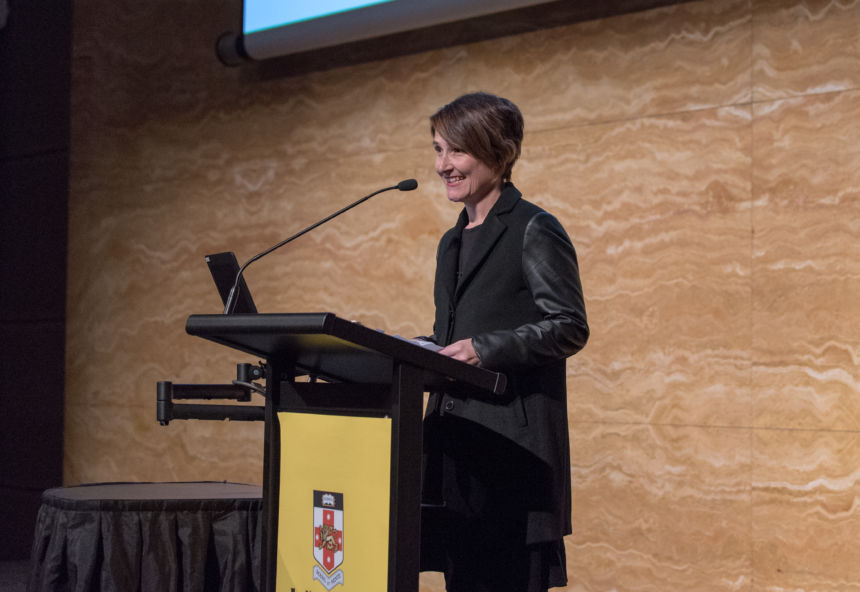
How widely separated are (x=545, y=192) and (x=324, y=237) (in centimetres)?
102

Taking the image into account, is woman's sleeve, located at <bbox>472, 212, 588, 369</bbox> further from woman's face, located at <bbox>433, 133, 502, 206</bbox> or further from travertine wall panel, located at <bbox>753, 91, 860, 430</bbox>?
travertine wall panel, located at <bbox>753, 91, 860, 430</bbox>

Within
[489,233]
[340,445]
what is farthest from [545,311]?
[340,445]

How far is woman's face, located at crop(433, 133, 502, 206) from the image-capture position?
1809 millimetres

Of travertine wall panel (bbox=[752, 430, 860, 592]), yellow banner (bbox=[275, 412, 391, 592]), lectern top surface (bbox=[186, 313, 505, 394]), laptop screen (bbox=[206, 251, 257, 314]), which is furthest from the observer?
travertine wall panel (bbox=[752, 430, 860, 592])

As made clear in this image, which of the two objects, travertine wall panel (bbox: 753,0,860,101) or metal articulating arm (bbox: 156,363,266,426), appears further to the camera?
travertine wall panel (bbox: 753,0,860,101)

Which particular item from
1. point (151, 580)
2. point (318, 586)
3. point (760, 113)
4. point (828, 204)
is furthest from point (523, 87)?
point (318, 586)

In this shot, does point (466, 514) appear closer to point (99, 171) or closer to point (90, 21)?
point (99, 171)

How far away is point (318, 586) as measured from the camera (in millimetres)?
1494

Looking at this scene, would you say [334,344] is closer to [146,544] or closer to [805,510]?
[146,544]

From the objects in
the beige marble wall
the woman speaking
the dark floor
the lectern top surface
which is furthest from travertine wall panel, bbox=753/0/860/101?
the dark floor

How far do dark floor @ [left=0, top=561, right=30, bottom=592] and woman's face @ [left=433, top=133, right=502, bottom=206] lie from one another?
2.92 metres

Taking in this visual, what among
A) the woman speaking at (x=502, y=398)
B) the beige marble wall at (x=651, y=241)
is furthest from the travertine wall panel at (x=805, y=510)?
the woman speaking at (x=502, y=398)

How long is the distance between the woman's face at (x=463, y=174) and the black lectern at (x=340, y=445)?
41 centimetres

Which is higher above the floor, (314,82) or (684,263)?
(314,82)
